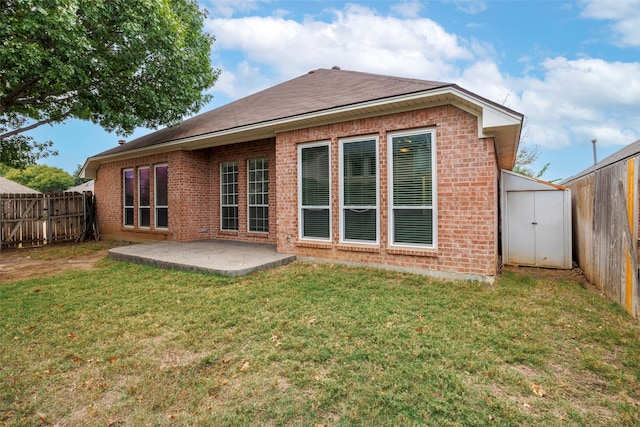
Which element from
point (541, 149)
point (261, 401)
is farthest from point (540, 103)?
point (261, 401)

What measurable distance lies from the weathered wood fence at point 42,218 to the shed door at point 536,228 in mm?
15802

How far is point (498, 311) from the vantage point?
164 inches

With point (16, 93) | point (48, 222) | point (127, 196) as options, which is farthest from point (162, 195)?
point (48, 222)

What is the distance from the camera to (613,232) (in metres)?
4.66

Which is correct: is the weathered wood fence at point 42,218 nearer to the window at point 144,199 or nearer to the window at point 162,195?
the window at point 144,199

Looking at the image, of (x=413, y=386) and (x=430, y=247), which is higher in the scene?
(x=430, y=247)

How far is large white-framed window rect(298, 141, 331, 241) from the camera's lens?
23.0 feet

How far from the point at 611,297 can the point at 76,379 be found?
6.90 meters

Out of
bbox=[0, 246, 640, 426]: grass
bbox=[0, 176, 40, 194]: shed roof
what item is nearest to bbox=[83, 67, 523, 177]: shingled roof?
bbox=[0, 246, 640, 426]: grass

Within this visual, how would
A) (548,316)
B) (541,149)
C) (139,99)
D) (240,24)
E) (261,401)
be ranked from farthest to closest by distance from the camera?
(541,149) < (240,24) < (139,99) < (548,316) < (261,401)

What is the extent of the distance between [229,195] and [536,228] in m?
8.81

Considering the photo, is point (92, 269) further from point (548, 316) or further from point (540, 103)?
point (540, 103)

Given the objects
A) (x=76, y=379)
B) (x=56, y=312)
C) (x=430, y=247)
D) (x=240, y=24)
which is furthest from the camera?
(x=240, y=24)

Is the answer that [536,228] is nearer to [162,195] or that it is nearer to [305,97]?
[305,97]
